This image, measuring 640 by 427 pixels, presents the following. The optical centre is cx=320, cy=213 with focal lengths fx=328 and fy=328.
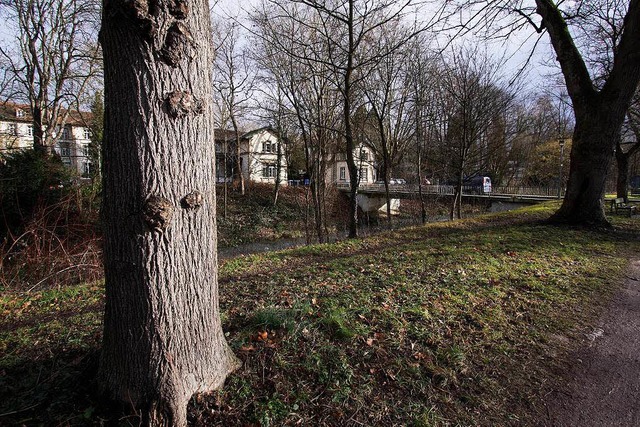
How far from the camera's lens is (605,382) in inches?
102

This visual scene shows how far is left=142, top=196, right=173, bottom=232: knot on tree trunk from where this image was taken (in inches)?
68.7

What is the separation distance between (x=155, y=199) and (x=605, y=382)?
3548mm

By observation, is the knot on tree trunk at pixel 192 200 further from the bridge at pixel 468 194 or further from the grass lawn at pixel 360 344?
the bridge at pixel 468 194

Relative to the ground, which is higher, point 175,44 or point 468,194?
point 175,44

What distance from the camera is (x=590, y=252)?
6477 millimetres

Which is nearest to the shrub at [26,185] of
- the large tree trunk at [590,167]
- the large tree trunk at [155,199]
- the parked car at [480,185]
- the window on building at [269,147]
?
the large tree trunk at [155,199]

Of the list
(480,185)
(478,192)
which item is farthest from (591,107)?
(480,185)

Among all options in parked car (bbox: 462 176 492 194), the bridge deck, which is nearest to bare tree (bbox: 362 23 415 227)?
the bridge deck

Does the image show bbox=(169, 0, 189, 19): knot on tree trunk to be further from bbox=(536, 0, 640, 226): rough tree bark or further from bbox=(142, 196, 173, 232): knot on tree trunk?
bbox=(536, 0, 640, 226): rough tree bark

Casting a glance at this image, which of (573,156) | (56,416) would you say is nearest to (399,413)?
(56,416)

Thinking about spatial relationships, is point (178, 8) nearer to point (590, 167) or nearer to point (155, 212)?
point (155, 212)

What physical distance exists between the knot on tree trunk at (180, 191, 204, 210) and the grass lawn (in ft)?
3.80

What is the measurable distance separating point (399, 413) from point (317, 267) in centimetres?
319

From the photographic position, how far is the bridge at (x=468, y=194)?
26381mm
